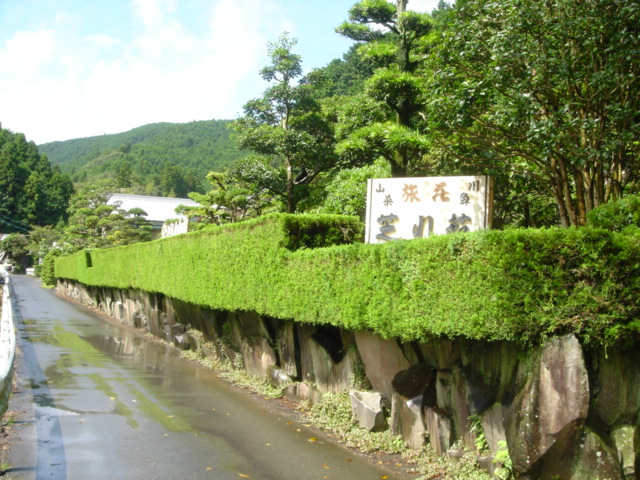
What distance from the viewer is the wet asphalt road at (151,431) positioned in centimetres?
643

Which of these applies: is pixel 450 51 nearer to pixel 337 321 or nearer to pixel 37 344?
pixel 337 321

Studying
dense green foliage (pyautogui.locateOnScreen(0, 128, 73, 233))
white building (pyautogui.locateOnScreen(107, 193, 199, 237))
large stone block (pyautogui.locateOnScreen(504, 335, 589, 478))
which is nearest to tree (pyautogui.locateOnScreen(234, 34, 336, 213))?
large stone block (pyautogui.locateOnScreen(504, 335, 589, 478))

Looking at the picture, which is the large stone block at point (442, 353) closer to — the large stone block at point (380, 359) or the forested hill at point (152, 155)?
the large stone block at point (380, 359)

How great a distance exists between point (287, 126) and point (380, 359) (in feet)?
40.7

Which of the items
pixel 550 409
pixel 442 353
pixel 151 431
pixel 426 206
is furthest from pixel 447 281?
pixel 151 431

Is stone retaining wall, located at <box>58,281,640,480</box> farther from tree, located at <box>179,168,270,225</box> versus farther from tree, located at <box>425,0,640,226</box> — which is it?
tree, located at <box>179,168,270,225</box>

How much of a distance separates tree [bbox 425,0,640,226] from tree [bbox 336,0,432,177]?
4.39m

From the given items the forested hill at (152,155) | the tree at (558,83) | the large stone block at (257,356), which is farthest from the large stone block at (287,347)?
the forested hill at (152,155)

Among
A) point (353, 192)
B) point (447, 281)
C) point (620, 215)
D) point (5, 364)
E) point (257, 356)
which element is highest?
point (353, 192)

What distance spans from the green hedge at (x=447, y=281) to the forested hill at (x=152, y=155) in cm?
7644

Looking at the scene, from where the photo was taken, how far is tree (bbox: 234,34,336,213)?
17984mm

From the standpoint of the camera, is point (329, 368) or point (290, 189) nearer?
point (329, 368)

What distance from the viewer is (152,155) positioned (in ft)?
383

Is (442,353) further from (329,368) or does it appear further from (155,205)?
(155,205)
